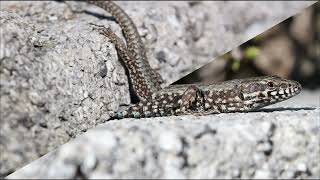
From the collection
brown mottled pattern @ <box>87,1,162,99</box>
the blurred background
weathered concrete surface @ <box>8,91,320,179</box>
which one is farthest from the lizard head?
the blurred background

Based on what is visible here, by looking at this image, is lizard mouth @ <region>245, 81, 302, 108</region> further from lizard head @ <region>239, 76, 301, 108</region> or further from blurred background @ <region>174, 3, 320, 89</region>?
blurred background @ <region>174, 3, 320, 89</region>

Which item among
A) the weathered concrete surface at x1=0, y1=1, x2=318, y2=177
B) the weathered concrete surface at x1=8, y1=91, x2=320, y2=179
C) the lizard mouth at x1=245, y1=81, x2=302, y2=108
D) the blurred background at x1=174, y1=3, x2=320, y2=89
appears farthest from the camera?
the blurred background at x1=174, y1=3, x2=320, y2=89

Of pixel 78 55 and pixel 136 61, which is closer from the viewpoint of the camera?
pixel 78 55

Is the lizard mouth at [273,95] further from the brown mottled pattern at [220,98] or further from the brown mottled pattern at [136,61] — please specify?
the brown mottled pattern at [136,61]

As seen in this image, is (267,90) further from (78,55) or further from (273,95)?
(78,55)

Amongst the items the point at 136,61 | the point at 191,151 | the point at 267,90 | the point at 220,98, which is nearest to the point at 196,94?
the point at 220,98
